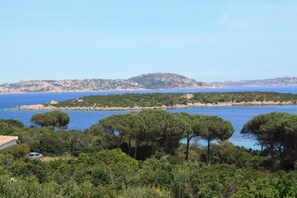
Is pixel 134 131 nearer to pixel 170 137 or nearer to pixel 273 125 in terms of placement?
pixel 170 137

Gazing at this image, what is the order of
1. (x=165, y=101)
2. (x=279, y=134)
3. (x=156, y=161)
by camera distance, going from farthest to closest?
(x=165, y=101) < (x=279, y=134) < (x=156, y=161)

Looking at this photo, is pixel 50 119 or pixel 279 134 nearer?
pixel 279 134

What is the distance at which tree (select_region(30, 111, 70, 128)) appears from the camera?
44.6 meters

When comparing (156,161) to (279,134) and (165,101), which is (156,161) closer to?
(279,134)

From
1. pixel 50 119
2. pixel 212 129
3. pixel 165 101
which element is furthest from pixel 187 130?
pixel 165 101

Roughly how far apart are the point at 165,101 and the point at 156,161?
279 ft

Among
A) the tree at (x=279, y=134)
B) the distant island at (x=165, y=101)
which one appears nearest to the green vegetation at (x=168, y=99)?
the distant island at (x=165, y=101)

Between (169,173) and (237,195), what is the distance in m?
3.56

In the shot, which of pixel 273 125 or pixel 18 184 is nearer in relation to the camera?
pixel 18 184

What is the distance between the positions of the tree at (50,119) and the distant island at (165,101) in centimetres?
5258

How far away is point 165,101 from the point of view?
10538cm

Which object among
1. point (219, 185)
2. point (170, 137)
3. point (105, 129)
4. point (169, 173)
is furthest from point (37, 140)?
point (219, 185)

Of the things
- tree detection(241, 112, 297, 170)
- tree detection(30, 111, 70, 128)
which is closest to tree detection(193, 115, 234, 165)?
tree detection(241, 112, 297, 170)

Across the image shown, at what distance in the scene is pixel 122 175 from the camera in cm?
1630
